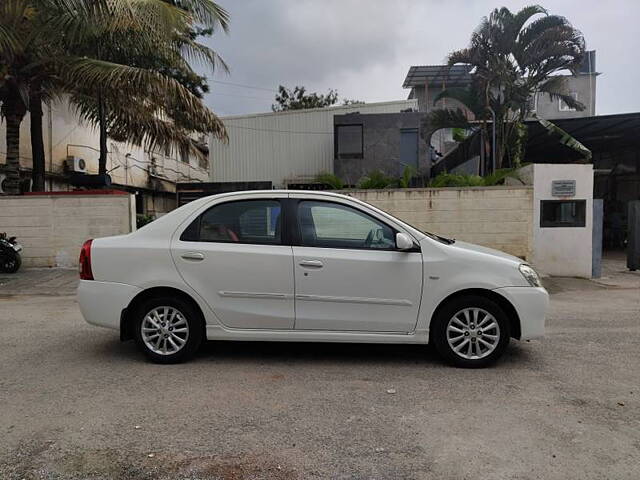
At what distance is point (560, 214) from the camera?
11.7 metres

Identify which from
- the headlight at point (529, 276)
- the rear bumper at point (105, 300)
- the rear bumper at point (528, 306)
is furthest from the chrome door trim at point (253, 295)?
the headlight at point (529, 276)

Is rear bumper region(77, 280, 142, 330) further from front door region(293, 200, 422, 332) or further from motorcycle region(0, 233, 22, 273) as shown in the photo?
motorcycle region(0, 233, 22, 273)

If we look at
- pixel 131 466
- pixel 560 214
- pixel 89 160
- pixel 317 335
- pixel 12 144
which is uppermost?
pixel 89 160

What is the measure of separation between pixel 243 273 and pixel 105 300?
139 cm

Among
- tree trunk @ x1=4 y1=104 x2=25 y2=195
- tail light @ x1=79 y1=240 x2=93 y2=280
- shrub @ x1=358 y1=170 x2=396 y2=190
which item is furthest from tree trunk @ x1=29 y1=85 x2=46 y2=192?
tail light @ x1=79 y1=240 x2=93 y2=280

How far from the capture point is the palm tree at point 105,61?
10820 mm

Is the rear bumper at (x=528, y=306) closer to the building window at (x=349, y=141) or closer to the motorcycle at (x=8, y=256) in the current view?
the motorcycle at (x=8, y=256)

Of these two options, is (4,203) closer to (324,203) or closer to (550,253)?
(324,203)

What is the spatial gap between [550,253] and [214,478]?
10.7 m

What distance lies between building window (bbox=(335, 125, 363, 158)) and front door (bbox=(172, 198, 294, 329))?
1643 centimetres

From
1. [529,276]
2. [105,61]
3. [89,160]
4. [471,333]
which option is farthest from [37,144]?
[529,276]

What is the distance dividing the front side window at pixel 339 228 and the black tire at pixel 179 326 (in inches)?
50.5

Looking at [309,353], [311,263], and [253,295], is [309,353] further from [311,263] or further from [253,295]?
[311,263]

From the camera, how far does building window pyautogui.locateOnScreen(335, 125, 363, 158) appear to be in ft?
68.3
